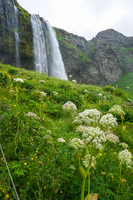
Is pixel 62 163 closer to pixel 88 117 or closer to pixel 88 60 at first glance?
pixel 88 117

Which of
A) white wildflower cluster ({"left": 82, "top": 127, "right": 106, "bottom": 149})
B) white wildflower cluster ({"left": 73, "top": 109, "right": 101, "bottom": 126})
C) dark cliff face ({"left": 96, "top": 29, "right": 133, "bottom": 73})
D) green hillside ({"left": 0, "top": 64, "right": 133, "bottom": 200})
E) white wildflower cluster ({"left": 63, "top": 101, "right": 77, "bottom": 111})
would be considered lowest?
green hillside ({"left": 0, "top": 64, "right": 133, "bottom": 200})

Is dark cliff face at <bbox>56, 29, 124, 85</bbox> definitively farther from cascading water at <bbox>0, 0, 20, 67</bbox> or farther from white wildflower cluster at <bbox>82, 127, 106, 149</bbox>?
white wildflower cluster at <bbox>82, 127, 106, 149</bbox>

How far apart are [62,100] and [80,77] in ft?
102

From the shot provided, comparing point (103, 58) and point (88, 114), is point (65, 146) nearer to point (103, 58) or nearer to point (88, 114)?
point (88, 114)

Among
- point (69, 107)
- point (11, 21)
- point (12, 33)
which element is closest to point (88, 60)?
point (12, 33)

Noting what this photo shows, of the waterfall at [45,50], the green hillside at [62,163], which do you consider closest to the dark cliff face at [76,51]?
the waterfall at [45,50]

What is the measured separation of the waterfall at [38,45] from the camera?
20.9 meters

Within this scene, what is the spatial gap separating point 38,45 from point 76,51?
1694 centimetres

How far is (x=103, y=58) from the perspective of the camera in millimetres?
41281

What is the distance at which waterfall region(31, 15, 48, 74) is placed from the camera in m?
20.9

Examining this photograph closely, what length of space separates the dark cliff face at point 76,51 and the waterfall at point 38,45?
2.62 feet

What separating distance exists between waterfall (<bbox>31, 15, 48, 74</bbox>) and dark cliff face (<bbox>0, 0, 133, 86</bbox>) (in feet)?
2.62

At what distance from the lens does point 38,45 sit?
21.7m

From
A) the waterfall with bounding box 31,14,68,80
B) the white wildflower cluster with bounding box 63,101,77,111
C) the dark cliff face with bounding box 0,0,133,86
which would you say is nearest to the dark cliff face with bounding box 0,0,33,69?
the dark cliff face with bounding box 0,0,133,86
